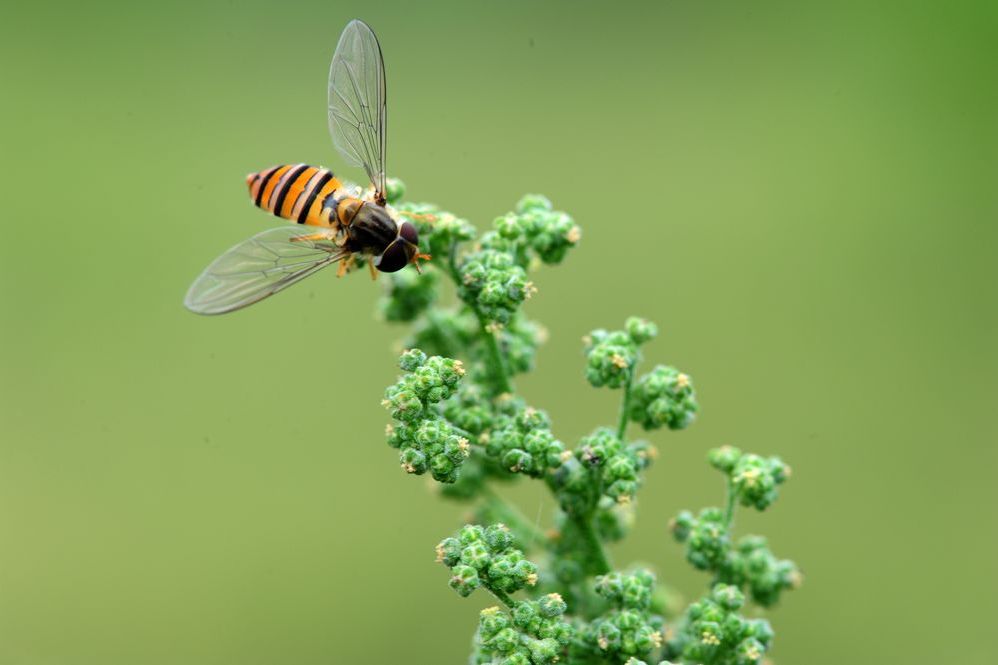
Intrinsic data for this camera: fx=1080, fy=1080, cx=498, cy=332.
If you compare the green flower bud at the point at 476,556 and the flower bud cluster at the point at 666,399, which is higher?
the flower bud cluster at the point at 666,399

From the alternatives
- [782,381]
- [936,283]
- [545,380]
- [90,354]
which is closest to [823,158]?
[936,283]

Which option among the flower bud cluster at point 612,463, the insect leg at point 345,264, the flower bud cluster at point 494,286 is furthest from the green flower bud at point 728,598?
the insect leg at point 345,264

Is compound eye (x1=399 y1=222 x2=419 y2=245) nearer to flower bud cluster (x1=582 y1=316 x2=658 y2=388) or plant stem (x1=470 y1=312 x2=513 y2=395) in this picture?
plant stem (x1=470 y1=312 x2=513 y2=395)

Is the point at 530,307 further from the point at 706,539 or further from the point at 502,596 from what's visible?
the point at 502,596

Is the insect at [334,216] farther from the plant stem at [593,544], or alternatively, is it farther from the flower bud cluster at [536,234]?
the plant stem at [593,544]

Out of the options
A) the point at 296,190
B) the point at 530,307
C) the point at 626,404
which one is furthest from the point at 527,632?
the point at 530,307
